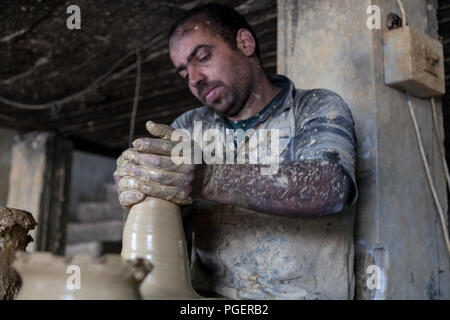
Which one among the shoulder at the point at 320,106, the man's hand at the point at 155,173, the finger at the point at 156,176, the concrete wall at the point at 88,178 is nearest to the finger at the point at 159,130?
the man's hand at the point at 155,173

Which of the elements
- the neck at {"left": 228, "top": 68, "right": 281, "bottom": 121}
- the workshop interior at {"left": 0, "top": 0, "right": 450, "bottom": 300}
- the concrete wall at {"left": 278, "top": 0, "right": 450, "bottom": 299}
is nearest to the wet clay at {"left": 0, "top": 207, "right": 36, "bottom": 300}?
the workshop interior at {"left": 0, "top": 0, "right": 450, "bottom": 300}

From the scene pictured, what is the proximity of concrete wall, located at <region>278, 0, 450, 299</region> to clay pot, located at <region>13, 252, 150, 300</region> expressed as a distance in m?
1.32

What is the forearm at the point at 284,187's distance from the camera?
1691 millimetres

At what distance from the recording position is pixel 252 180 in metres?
1.70

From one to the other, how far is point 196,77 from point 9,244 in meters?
1.07

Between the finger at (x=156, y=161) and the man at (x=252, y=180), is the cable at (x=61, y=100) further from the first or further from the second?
the finger at (x=156, y=161)

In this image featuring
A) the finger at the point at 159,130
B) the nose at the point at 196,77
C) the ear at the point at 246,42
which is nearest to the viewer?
the finger at the point at 159,130

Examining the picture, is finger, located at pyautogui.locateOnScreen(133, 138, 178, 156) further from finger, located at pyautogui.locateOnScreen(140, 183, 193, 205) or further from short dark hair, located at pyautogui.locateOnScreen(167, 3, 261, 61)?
short dark hair, located at pyautogui.locateOnScreen(167, 3, 261, 61)

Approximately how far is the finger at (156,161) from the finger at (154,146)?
19 mm

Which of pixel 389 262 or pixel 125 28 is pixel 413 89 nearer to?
pixel 389 262

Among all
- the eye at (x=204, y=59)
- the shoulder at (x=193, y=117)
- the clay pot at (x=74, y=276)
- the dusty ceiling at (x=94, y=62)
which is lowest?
the clay pot at (x=74, y=276)

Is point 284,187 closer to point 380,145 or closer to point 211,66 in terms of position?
point 380,145
